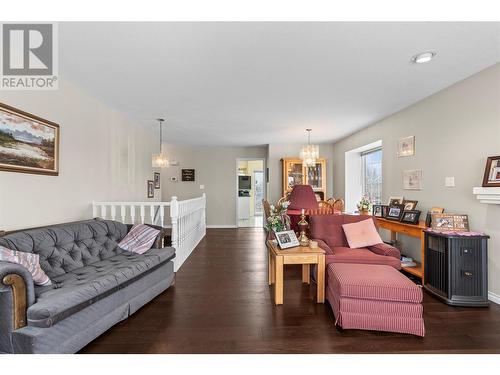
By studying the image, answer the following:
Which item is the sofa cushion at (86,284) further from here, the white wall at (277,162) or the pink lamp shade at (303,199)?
the white wall at (277,162)

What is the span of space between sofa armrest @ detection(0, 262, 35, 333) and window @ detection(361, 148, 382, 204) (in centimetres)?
555

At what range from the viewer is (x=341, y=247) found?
3.05 metres

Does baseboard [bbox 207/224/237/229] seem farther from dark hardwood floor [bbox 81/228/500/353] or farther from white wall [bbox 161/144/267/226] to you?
dark hardwood floor [bbox 81/228/500/353]

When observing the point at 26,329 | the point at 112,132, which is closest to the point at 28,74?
the point at 112,132

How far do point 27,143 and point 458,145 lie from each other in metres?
4.86

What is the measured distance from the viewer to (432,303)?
2.54m

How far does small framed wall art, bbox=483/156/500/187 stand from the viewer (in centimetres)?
243

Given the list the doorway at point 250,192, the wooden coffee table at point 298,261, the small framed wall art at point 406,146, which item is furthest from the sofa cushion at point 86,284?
the doorway at point 250,192

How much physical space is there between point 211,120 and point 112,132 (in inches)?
67.2

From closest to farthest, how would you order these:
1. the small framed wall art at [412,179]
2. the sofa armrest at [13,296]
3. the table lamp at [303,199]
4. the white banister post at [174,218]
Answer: the sofa armrest at [13,296] → the table lamp at [303,199] → the white banister post at [174,218] → the small framed wall art at [412,179]

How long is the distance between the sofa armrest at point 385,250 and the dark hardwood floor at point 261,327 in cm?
56

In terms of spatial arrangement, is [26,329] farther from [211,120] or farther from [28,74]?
[211,120]

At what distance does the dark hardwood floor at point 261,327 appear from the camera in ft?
5.91

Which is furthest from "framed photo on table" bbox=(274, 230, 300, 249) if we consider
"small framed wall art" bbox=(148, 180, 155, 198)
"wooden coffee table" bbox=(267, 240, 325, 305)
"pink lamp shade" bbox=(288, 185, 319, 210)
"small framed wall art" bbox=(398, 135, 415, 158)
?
"small framed wall art" bbox=(148, 180, 155, 198)
